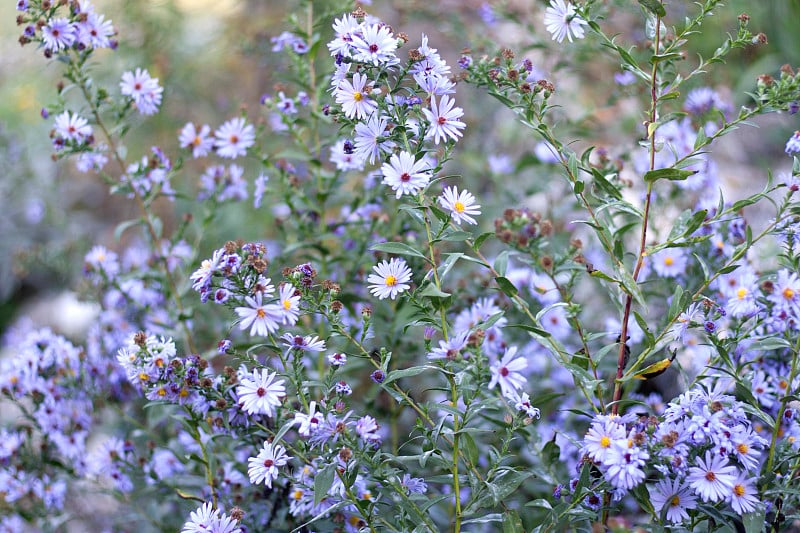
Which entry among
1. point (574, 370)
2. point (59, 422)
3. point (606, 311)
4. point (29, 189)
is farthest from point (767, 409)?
point (29, 189)

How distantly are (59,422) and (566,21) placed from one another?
1.56 m

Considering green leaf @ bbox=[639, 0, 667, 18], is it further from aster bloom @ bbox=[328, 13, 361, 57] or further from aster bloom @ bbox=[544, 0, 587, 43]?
aster bloom @ bbox=[328, 13, 361, 57]

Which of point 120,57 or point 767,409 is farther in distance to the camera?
point 120,57

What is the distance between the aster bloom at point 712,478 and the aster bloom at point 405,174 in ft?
2.03

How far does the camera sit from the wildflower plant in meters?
1.22

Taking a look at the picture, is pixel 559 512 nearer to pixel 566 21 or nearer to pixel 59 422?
pixel 566 21

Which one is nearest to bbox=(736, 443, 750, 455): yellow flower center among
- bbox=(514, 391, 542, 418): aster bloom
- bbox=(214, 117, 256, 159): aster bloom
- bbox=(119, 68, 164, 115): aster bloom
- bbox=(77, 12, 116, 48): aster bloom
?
bbox=(514, 391, 542, 418): aster bloom

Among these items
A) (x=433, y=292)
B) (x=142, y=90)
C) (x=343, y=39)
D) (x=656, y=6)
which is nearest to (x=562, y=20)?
(x=656, y=6)

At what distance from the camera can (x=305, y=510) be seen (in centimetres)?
145

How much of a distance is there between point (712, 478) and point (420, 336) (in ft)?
3.48

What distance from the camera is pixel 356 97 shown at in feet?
4.02

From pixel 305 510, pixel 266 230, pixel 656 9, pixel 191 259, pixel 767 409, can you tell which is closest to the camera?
pixel 656 9

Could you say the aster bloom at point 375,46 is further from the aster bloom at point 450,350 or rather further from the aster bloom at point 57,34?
the aster bloom at point 57,34

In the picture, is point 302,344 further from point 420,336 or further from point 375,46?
point 420,336
